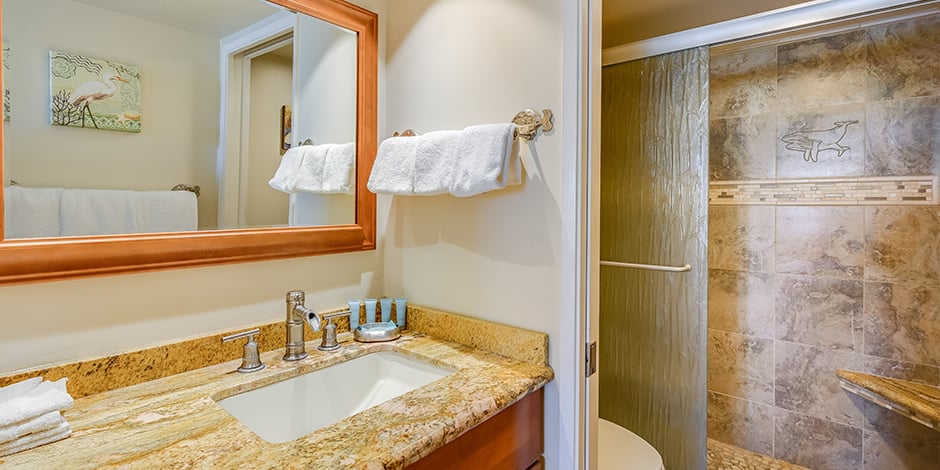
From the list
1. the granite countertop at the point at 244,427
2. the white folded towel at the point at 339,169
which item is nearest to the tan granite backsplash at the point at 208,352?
the granite countertop at the point at 244,427

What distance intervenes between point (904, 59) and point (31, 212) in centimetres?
294

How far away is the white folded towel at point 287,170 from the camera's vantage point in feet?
3.92

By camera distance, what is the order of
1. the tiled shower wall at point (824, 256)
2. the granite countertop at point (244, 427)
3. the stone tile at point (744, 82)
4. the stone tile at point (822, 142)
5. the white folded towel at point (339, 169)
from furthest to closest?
the stone tile at point (744, 82) → the stone tile at point (822, 142) → the tiled shower wall at point (824, 256) → the white folded towel at point (339, 169) → the granite countertop at point (244, 427)

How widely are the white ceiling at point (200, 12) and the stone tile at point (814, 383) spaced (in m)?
2.57

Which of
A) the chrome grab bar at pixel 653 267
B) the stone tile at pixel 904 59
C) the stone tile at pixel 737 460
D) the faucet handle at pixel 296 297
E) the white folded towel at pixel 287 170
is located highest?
the stone tile at pixel 904 59

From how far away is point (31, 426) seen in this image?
0.69 m

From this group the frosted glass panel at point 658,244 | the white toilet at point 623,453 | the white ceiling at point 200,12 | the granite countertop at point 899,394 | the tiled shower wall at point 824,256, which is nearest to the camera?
the white ceiling at point 200,12

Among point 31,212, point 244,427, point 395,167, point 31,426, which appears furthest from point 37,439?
point 395,167

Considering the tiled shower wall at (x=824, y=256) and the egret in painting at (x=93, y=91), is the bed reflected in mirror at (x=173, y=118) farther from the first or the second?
the tiled shower wall at (x=824, y=256)

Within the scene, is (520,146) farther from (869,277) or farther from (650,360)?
(869,277)

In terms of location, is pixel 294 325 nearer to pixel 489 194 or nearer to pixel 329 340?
pixel 329 340

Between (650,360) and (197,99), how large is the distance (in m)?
1.88

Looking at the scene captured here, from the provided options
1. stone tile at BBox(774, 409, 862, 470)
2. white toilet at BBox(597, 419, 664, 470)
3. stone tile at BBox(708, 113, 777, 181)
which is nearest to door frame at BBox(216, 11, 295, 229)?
white toilet at BBox(597, 419, 664, 470)

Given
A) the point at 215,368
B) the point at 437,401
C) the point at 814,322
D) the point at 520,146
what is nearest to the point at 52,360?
the point at 215,368
